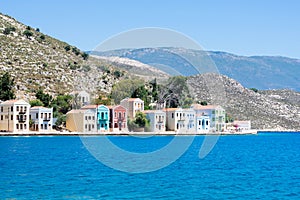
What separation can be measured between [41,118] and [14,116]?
4513 mm

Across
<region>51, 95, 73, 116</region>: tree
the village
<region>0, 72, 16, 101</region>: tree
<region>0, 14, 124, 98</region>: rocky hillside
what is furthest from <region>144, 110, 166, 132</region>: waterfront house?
<region>0, 72, 16, 101</region>: tree

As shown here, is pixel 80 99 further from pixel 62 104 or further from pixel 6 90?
pixel 6 90

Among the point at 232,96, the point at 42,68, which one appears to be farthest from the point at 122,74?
the point at 232,96

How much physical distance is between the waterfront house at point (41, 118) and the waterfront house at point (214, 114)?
81.1ft

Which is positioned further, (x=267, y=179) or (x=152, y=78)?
(x=152, y=78)

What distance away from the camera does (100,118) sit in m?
86.7

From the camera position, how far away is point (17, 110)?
81.0 metres

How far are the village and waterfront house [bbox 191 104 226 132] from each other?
2.35 metres

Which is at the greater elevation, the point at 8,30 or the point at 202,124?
the point at 8,30

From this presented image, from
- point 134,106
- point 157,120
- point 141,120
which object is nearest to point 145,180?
point 141,120

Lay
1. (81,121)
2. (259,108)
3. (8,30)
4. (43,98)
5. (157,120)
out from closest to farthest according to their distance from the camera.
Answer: (81,121), (43,98), (157,120), (8,30), (259,108)

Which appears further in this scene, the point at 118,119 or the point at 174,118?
the point at 174,118

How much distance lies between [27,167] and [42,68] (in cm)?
7479

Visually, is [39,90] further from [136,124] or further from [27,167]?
[27,167]
